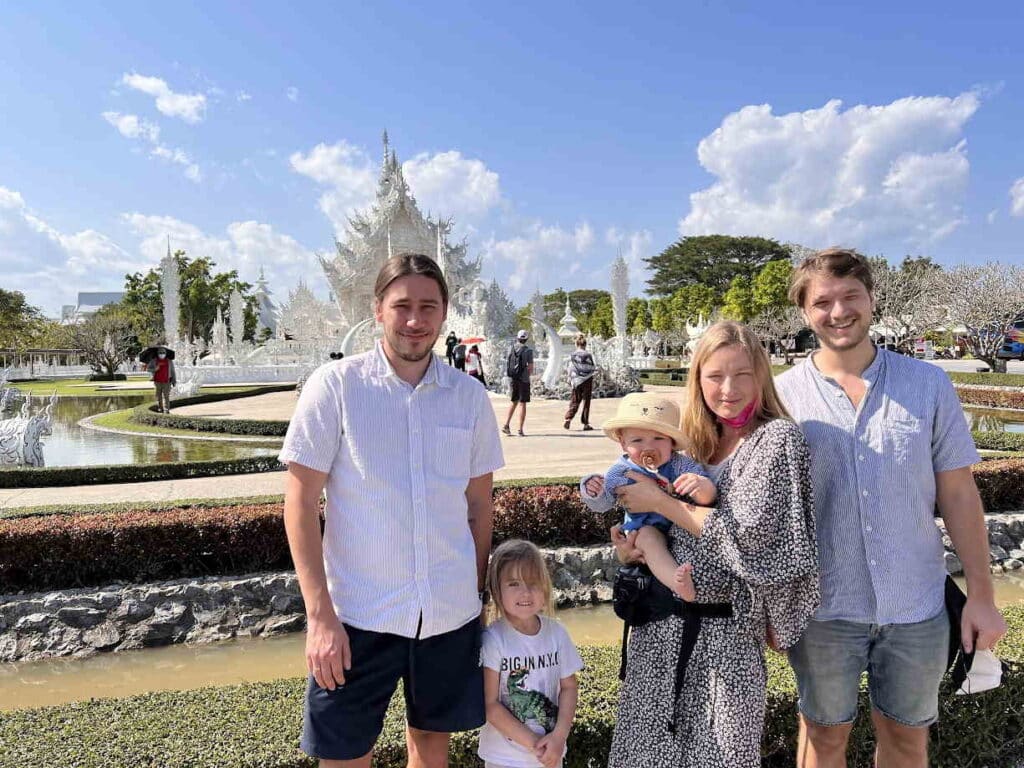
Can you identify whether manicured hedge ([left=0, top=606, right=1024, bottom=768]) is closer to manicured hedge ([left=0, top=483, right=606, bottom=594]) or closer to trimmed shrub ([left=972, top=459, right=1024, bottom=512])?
manicured hedge ([left=0, top=483, right=606, bottom=594])

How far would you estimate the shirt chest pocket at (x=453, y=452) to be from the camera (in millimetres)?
2287

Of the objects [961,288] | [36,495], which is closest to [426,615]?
[36,495]

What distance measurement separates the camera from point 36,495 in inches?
357

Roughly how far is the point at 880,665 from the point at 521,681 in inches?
48.6

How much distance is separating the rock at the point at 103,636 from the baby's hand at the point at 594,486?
15.4 feet

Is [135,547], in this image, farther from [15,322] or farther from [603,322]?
[603,322]

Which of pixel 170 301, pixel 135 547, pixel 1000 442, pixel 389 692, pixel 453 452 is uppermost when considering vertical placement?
pixel 170 301

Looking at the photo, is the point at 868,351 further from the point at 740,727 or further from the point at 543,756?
the point at 543,756

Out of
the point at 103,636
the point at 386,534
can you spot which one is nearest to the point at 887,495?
the point at 386,534

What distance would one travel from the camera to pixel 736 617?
217 centimetres

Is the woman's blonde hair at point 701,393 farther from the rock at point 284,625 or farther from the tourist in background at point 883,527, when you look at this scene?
the rock at point 284,625

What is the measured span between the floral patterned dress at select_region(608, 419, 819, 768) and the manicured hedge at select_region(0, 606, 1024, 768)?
87 centimetres

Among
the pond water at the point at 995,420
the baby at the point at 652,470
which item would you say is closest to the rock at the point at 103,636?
the baby at the point at 652,470

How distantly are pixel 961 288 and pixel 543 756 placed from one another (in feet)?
121
